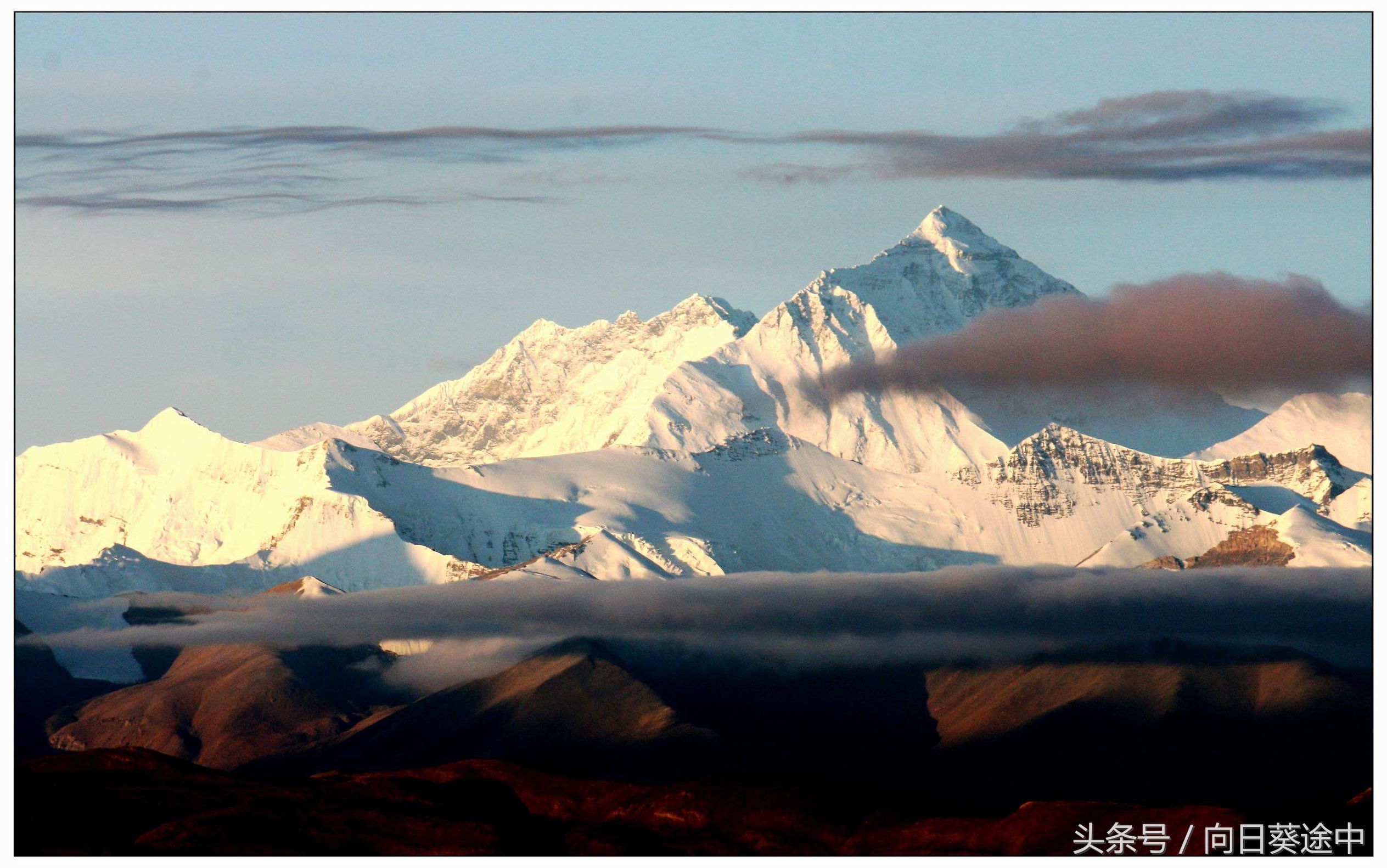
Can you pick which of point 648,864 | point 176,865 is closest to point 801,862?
point 648,864

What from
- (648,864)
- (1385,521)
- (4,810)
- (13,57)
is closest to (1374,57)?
(1385,521)

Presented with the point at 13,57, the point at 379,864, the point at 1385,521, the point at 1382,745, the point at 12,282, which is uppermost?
the point at 13,57

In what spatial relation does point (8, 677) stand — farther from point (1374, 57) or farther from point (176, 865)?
point (1374, 57)

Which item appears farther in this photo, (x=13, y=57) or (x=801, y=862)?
(x=801, y=862)

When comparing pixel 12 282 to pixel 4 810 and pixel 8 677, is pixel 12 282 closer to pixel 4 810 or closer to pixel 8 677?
pixel 8 677

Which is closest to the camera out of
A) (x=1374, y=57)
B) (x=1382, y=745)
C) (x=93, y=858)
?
(x=1374, y=57)

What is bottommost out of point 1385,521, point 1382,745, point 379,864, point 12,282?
point 379,864

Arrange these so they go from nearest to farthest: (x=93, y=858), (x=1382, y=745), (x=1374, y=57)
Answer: (x=1374, y=57), (x=1382, y=745), (x=93, y=858)

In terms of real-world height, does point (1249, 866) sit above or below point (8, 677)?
below

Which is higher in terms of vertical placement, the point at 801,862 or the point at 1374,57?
the point at 1374,57
